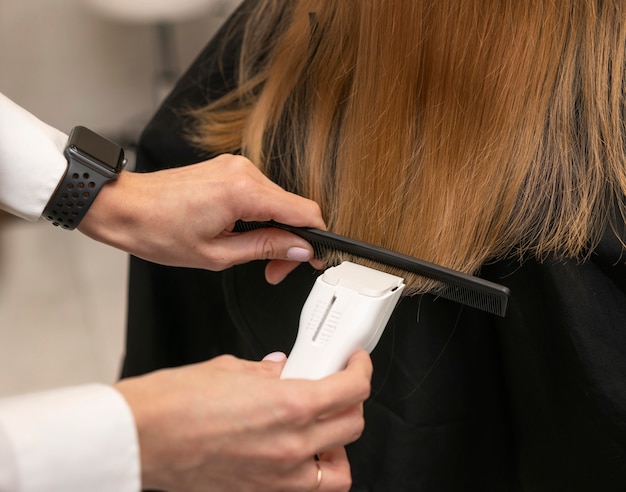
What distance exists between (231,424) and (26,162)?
0.45 meters

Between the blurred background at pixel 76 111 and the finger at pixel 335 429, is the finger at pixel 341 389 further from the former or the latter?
the blurred background at pixel 76 111

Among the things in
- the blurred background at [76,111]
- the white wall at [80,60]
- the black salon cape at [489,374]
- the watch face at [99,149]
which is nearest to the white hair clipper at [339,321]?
the black salon cape at [489,374]

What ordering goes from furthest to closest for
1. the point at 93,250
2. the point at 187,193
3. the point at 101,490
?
the point at 93,250 → the point at 187,193 → the point at 101,490

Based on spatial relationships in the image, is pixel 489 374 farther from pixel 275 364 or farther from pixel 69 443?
pixel 69 443

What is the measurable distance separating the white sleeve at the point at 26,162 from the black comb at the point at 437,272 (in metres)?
0.30

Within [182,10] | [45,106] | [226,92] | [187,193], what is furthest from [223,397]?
[45,106]

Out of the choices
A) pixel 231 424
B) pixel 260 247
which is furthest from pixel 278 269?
pixel 231 424

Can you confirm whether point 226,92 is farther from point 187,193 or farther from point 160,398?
point 160,398

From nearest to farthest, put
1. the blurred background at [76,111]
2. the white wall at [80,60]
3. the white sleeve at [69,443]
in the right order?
1. the white sleeve at [69,443]
2. the blurred background at [76,111]
3. the white wall at [80,60]

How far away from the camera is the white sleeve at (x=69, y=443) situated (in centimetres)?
56

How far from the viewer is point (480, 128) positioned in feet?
2.44

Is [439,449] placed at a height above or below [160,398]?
below

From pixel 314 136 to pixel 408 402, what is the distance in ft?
1.08

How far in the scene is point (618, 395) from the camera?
704 mm
